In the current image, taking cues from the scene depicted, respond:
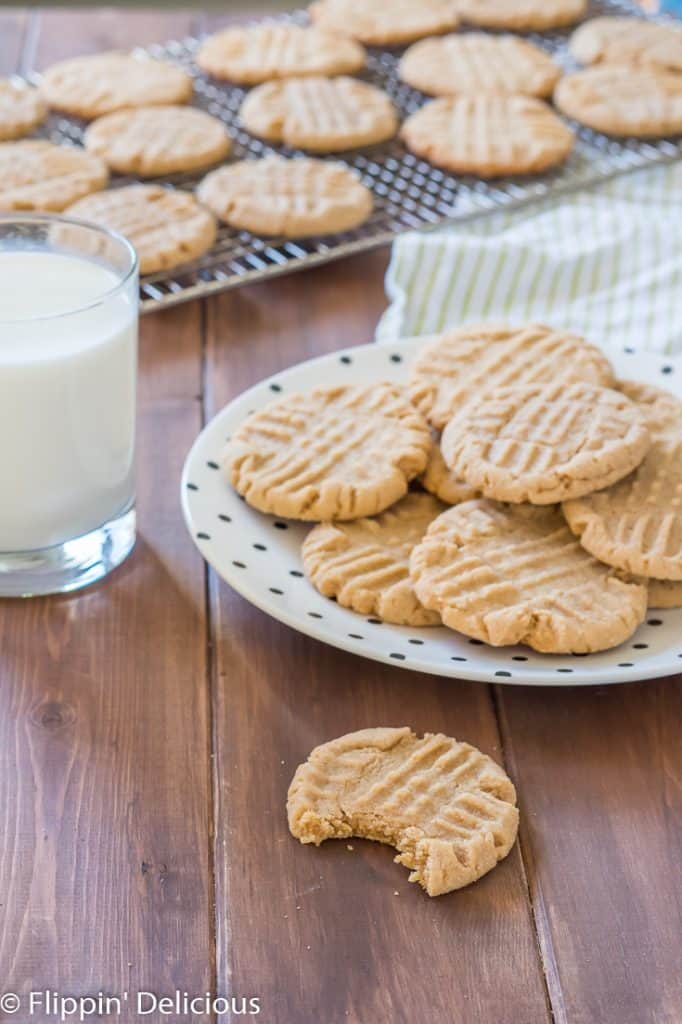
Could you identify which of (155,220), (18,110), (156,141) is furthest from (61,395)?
(18,110)

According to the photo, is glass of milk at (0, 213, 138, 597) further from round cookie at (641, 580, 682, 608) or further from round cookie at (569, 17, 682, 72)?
round cookie at (569, 17, 682, 72)

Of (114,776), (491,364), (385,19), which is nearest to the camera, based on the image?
(114,776)

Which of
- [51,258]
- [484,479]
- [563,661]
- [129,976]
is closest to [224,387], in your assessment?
[51,258]

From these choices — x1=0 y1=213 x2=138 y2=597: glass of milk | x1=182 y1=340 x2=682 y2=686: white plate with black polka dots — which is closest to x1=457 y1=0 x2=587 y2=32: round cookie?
x1=182 y1=340 x2=682 y2=686: white plate with black polka dots

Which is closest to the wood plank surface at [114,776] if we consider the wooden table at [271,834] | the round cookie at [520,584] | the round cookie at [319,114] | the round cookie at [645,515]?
the wooden table at [271,834]

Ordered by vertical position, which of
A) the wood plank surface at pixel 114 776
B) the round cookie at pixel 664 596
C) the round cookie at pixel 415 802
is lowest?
the wood plank surface at pixel 114 776

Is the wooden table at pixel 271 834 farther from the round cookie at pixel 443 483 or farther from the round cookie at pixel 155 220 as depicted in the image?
the round cookie at pixel 155 220

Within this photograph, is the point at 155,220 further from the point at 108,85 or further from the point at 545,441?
the point at 545,441

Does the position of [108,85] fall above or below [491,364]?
below
